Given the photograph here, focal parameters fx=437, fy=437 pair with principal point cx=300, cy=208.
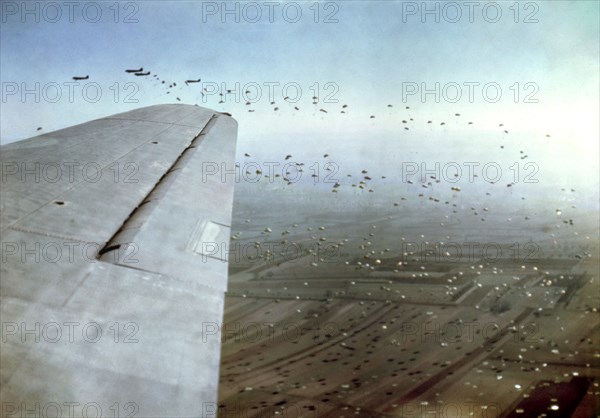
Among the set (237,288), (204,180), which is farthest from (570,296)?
(204,180)

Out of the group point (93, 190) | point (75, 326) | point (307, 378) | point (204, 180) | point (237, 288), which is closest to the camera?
point (75, 326)

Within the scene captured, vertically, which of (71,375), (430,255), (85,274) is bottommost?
(430,255)

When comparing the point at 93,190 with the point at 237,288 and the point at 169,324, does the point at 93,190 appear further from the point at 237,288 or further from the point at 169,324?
the point at 237,288

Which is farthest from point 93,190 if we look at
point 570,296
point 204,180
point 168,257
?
point 570,296

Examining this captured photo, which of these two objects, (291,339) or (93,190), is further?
Answer: (291,339)

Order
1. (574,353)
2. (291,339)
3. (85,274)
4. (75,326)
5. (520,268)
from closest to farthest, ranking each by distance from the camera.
A: (75,326), (85,274), (574,353), (291,339), (520,268)

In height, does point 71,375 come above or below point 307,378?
above

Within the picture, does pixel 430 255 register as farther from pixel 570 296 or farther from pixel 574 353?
pixel 574 353
